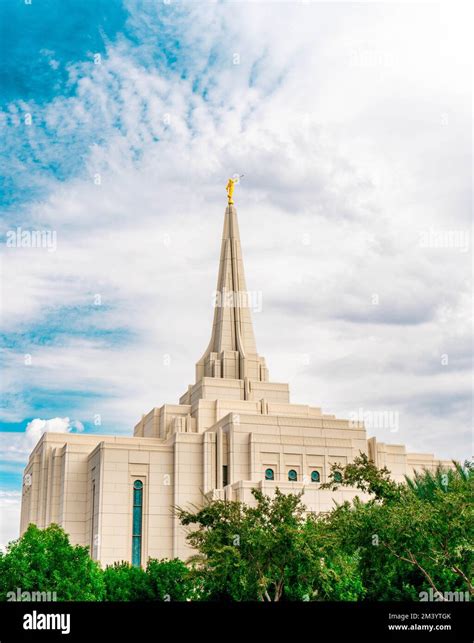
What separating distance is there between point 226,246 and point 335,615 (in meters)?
45.4

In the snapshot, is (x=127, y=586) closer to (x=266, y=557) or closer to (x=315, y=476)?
(x=266, y=557)

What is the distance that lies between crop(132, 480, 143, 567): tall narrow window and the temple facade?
0.19 feet

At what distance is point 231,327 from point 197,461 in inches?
455

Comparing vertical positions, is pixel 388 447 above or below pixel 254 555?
A: above

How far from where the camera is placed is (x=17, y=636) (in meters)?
17.8

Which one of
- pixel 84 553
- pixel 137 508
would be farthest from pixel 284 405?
pixel 84 553

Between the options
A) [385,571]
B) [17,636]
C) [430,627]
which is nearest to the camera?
[17,636]

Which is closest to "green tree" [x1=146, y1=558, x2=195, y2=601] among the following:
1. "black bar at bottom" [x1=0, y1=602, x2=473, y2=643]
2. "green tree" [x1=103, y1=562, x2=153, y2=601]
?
"green tree" [x1=103, y1=562, x2=153, y2=601]

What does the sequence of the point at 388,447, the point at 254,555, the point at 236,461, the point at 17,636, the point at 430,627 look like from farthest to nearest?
1. the point at 388,447
2. the point at 236,461
3. the point at 254,555
4. the point at 430,627
5. the point at 17,636

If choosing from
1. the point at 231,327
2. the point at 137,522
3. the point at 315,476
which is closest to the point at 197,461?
the point at 137,522

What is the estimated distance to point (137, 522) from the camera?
50938 millimetres

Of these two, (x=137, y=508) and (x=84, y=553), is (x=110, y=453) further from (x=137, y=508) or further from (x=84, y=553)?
(x=84, y=553)

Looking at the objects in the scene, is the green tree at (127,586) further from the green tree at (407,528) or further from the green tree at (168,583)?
the green tree at (407,528)

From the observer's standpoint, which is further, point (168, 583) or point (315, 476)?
point (315, 476)
